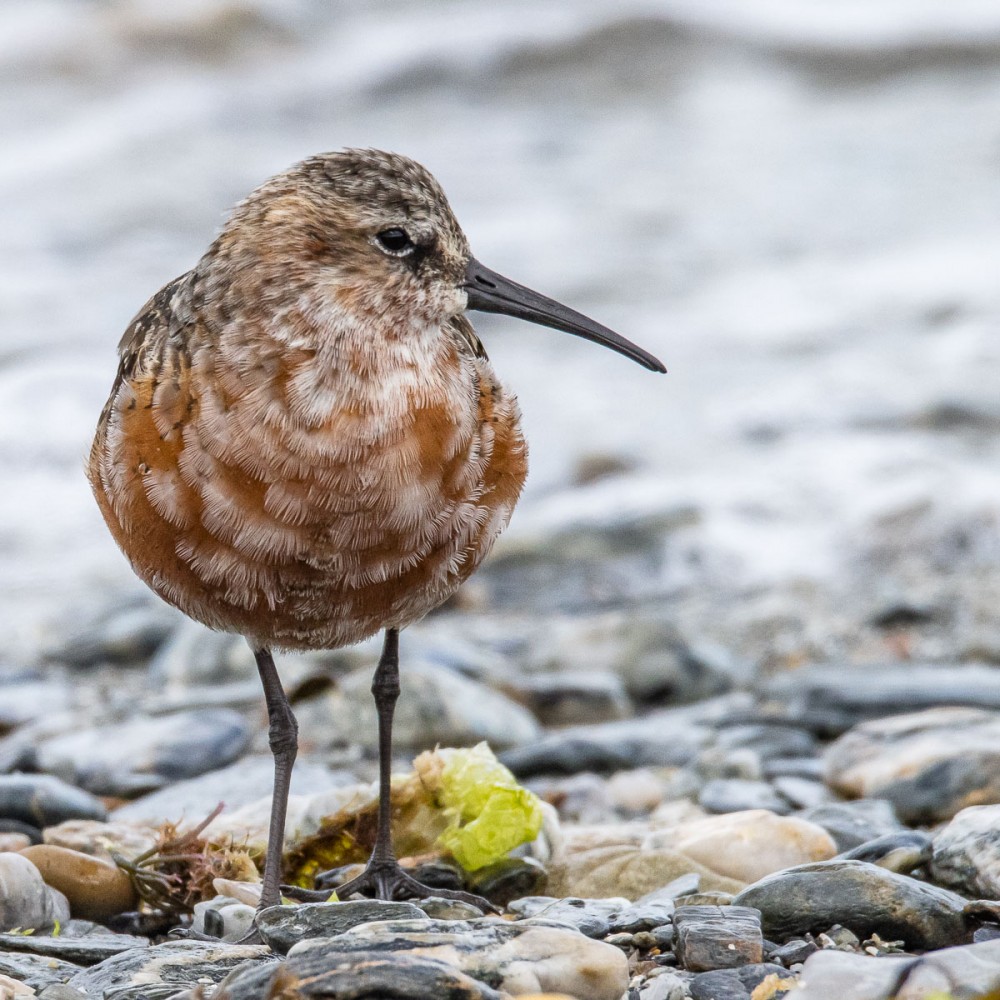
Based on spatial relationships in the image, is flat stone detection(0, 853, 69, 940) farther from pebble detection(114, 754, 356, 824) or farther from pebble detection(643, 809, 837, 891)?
pebble detection(643, 809, 837, 891)

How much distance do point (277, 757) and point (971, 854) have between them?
2.21 metres

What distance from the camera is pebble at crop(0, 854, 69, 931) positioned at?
444 cm

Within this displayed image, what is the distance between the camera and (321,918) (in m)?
3.93

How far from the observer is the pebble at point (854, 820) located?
520 centimetres

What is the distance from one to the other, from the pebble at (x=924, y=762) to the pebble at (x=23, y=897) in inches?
123

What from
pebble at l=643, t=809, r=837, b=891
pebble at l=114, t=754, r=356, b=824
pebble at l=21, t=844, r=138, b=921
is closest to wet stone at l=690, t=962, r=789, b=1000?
pebble at l=643, t=809, r=837, b=891

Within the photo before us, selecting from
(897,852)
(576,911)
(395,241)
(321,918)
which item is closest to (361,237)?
(395,241)

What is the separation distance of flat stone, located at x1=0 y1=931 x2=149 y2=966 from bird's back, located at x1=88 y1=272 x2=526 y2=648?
1.01 m

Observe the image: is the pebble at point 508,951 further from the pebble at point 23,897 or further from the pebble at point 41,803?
the pebble at point 41,803

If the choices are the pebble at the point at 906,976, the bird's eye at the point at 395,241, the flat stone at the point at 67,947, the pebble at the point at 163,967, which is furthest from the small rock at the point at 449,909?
the bird's eye at the point at 395,241

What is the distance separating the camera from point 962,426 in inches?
492

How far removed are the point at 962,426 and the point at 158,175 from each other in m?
11.1

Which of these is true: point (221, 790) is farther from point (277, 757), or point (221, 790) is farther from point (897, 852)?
point (897, 852)

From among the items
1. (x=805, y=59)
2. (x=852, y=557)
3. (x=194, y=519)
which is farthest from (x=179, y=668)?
(x=805, y=59)
